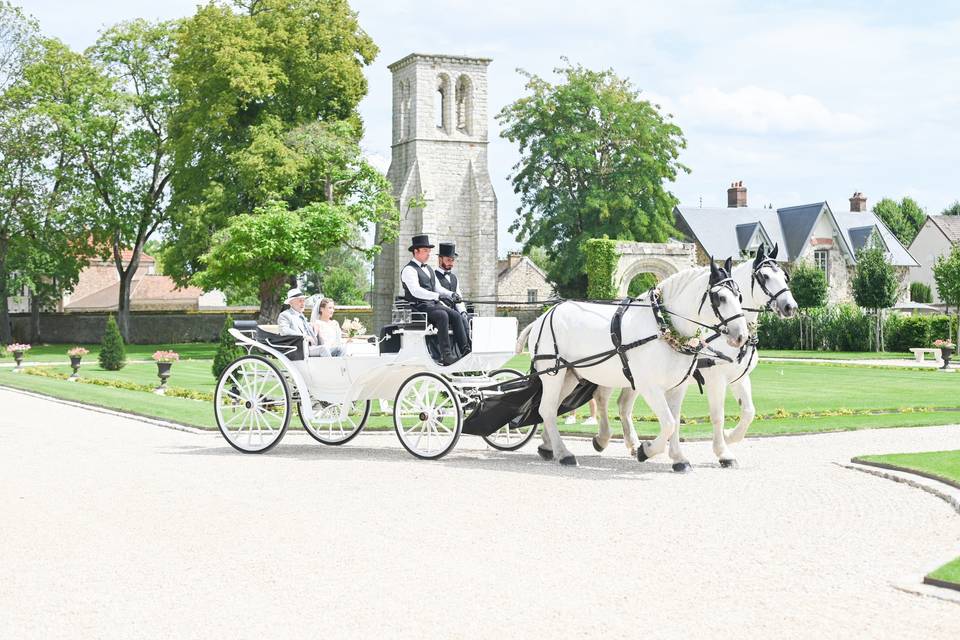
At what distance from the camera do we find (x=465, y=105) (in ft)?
185

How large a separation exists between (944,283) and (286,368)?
35872 mm

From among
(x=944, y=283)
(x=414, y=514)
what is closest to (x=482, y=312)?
(x=944, y=283)

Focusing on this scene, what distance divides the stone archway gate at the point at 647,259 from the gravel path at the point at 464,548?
4201cm

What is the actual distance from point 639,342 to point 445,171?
46000 millimetres

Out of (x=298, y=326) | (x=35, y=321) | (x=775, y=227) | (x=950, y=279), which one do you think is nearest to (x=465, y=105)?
(x=775, y=227)

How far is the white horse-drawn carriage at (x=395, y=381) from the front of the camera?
1111cm

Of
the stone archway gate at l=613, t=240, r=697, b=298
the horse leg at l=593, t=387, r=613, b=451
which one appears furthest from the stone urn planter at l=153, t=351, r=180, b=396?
the stone archway gate at l=613, t=240, r=697, b=298

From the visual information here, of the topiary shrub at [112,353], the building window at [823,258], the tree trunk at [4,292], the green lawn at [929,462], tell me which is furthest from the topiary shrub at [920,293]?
the green lawn at [929,462]

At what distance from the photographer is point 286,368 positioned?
12023 millimetres

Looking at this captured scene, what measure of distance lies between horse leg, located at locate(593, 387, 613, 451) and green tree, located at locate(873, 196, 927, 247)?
A: 3144 inches

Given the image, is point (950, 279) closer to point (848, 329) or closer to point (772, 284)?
point (848, 329)

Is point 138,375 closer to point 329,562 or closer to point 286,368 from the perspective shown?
point 286,368

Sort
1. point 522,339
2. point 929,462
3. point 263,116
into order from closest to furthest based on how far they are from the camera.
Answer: point 929,462 < point 522,339 < point 263,116

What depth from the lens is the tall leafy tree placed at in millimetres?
50906
